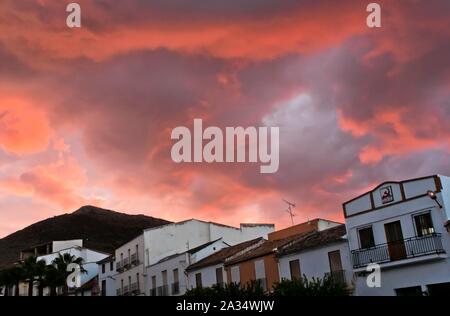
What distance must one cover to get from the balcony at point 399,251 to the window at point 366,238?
474mm

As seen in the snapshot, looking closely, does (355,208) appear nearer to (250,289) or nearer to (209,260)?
(250,289)

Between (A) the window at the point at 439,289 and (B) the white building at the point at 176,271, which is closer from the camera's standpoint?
(A) the window at the point at 439,289

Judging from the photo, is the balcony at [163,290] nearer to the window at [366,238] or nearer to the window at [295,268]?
the window at [295,268]

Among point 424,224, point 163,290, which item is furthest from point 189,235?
point 424,224

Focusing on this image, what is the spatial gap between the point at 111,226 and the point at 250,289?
149598mm

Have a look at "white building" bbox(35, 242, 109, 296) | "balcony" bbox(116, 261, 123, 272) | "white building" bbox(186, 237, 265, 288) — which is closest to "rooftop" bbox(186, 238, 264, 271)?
"white building" bbox(186, 237, 265, 288)

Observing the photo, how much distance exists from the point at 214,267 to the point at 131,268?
55.4ft

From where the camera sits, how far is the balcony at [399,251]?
86.6 feet

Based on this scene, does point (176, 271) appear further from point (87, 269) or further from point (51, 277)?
point (87, 269)

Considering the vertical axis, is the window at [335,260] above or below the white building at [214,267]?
below

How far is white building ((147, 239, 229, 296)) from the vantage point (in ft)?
147

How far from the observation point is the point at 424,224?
27.3 m

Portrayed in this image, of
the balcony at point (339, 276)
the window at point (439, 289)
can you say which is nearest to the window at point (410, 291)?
the window at point (439, 289)
